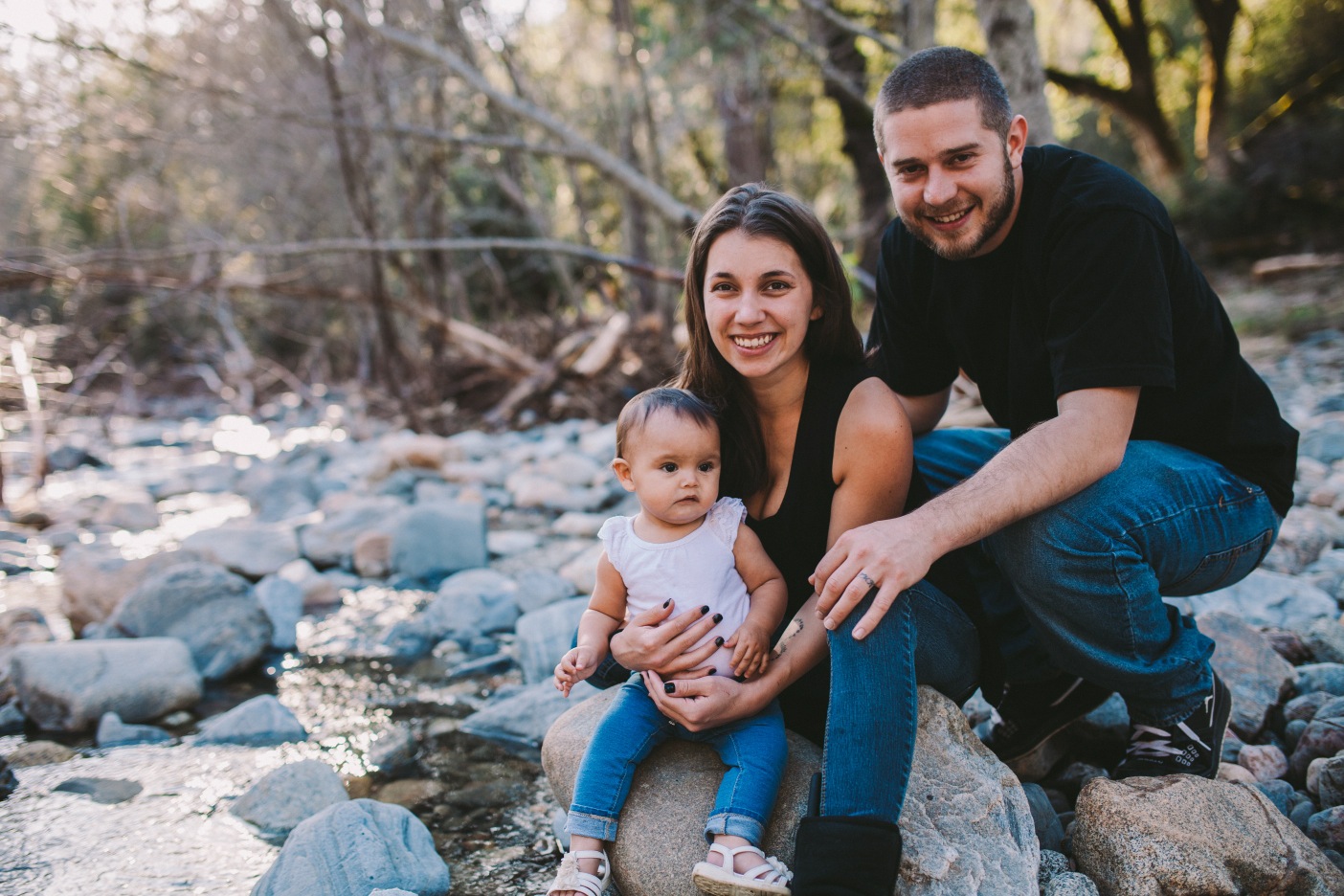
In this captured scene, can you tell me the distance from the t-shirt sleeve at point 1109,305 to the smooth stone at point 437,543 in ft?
10.6

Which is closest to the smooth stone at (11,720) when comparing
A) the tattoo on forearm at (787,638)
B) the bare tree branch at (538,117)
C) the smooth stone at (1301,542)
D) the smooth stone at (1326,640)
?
the tattoo on forearm at (787,638)

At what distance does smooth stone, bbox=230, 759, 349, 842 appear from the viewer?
2.37 meters

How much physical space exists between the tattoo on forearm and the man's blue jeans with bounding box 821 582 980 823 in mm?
217

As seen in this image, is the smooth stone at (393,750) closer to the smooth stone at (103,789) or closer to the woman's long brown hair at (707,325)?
the smooth stone at (103,789)

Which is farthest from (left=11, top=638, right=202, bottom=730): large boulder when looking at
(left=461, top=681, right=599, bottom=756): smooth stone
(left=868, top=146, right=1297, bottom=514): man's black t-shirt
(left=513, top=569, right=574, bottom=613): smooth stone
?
(left=868, top=146, right=1297, bottom=514): man's black t-shirt

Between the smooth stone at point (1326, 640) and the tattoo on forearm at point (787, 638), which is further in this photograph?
the smooth stone at point (1326, 640)

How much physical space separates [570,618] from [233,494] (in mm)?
4746

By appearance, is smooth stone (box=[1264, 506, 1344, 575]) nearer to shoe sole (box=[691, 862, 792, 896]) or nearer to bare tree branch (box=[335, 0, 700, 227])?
shoe sole (box=[691, 862, 792, 896])

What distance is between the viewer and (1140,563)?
6.51ft

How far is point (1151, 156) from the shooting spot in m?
16.0

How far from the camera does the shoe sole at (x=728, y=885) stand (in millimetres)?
1731

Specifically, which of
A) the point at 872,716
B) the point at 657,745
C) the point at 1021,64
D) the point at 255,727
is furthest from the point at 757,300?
the point at 1021,64

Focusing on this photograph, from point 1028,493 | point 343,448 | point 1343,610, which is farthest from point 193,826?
point 343,448

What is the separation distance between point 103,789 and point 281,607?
4.35 ft
